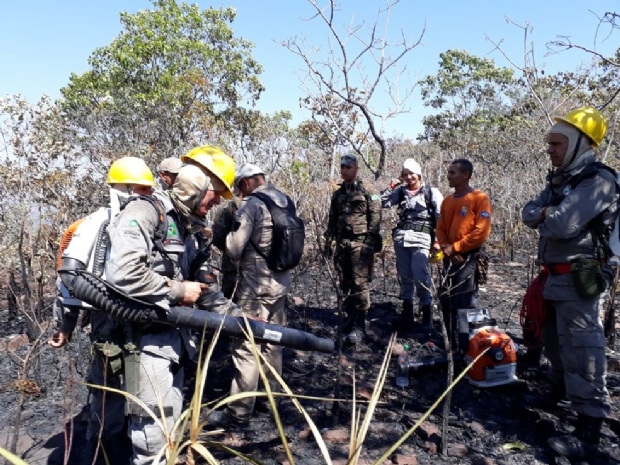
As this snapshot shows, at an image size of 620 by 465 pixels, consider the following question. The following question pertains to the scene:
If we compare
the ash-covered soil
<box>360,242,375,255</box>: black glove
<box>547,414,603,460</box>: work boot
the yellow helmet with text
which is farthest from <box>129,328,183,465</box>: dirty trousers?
<box>360,242,375,255</box>: black glove

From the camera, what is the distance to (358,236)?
5.04m

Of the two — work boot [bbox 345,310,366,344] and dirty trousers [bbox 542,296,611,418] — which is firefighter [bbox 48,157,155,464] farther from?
work boot [bbox 345,310,366,344]

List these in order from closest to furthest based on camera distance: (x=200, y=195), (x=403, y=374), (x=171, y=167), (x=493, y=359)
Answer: (x=200, y=195)
(x=493, y=359)
(x=403, y=374)
(x=171, y=167)

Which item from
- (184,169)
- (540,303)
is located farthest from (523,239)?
(184,169)

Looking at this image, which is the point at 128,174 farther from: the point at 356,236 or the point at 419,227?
the point at 419,227

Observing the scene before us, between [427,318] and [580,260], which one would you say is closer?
[580,260]

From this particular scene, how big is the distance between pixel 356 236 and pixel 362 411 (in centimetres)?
195

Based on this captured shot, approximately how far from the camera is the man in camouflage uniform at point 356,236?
16.4 feet

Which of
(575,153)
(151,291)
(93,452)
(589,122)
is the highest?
(589,122)

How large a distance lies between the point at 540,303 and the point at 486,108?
20.3 m

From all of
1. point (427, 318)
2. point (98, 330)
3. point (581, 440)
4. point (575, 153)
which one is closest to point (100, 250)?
point (98, 330)

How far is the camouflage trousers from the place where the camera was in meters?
4.98

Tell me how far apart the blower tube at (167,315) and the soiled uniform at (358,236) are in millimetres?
2605

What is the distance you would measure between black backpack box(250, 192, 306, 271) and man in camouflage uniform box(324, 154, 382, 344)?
1.51 meters
